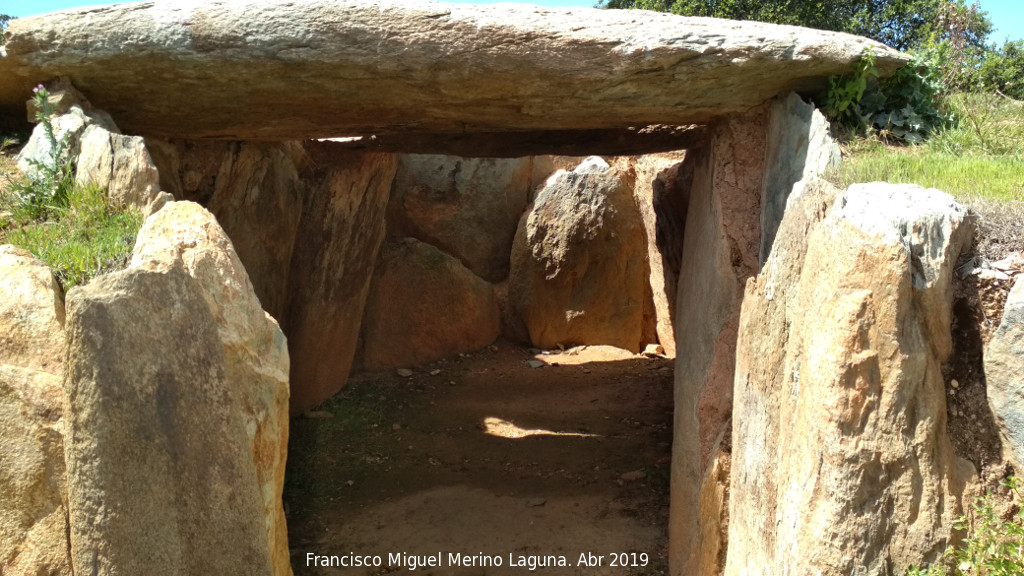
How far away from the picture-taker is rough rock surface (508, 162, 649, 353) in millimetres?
10172

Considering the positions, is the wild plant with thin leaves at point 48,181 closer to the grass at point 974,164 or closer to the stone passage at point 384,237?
the stone passage at point 384,237

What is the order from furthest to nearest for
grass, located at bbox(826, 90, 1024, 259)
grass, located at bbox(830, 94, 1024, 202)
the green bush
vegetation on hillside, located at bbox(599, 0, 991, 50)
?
vegetation on hillside, located at bbox(599, 0, 991, 50) < the green bush < grass, located at bbox(830, 94, 1024, 202) < grass, located at bbox(826, 90, 1024, 259)

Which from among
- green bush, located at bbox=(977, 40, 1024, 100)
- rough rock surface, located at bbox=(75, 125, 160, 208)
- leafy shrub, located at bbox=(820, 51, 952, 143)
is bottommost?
rough rock surface, located at bbox=(75, 125, 160, 208)

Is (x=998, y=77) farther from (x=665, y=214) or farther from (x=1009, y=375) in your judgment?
(x=1009, y=375)

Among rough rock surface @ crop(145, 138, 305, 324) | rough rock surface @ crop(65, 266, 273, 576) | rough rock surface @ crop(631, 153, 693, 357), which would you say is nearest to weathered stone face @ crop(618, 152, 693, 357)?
rough rock surface @ crop(631, 153, 693, 357)

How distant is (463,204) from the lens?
10.6 meters

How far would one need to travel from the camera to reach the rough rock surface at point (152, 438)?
2891 millimetres

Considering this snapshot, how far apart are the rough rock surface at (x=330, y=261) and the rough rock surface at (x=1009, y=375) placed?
5718mm

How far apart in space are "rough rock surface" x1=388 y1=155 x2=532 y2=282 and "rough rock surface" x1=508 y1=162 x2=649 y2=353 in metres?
0.39

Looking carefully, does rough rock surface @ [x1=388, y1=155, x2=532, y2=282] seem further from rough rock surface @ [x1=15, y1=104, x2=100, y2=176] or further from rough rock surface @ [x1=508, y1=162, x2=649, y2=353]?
rough rock surface @ [x1=15, y1=104, x2=100, y2=176]

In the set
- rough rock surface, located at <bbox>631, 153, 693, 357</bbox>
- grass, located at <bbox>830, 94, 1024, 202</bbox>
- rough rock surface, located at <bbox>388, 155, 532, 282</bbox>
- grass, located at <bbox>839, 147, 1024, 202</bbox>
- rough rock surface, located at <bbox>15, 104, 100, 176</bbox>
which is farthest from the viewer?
rough rock surface, located at <bbox>388, 155, 532, 282</bbox>

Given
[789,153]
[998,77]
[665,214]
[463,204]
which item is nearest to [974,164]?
[789,153]

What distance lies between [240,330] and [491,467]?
4.35 meters

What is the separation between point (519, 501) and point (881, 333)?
13.7 feet
